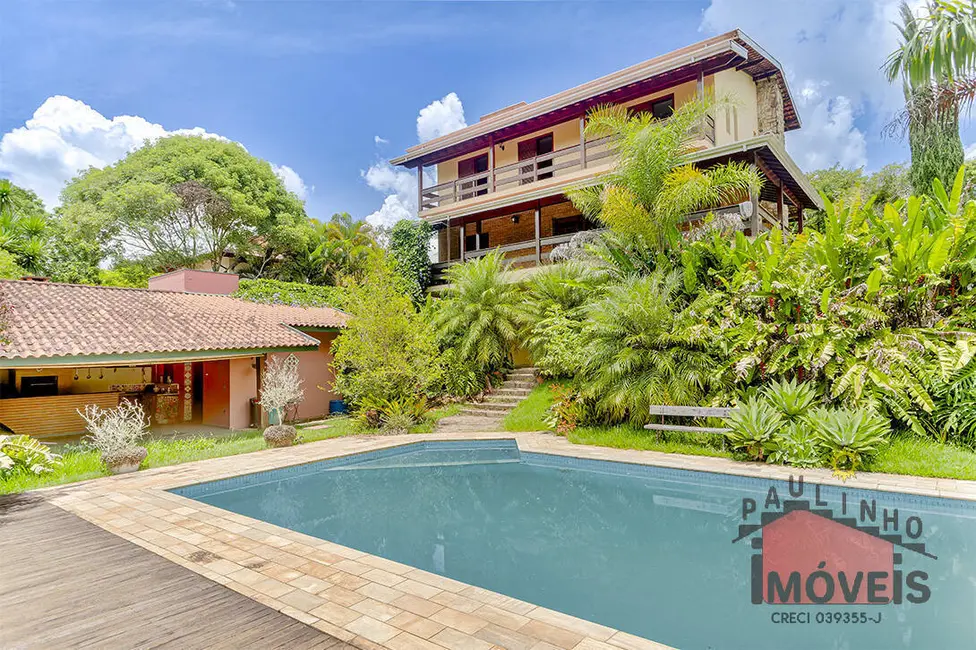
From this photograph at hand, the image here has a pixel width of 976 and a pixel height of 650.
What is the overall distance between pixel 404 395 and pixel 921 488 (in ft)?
33.0

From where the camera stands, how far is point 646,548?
593cm

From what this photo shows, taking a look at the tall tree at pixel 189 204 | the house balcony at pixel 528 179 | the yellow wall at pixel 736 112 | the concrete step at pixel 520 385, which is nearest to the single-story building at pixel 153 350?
the concrete step at pixel 520 385

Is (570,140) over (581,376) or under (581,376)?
over

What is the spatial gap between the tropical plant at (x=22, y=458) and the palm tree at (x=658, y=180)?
11.4 meters

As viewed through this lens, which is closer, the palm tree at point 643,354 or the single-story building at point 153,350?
the palm tree at point 643,354

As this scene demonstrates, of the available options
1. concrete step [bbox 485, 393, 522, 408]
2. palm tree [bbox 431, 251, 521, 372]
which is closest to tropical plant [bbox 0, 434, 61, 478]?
palm tree [bbox 431, 251, 521, 372]

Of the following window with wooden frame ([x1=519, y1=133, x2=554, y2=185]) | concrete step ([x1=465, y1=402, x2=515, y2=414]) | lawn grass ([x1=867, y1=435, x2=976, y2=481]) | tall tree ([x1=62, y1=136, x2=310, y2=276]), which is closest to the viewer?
lawn grass ([x1=867, y1=435, x2=976, y2=481])

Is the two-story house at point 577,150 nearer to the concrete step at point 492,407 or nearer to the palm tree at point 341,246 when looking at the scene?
the concrete step at point 492,407

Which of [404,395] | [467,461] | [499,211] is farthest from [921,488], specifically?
[499,211]

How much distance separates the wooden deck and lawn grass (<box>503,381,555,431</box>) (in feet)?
28.8

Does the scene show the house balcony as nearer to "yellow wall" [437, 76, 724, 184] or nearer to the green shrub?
"yellow wall" [437, 76, 724, 184]

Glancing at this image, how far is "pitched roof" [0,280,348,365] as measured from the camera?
33.6 ft

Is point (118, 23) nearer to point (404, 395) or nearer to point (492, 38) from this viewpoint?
point (492, 38)

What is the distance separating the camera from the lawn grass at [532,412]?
42.3 feet
